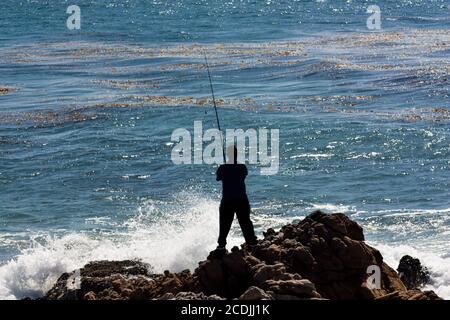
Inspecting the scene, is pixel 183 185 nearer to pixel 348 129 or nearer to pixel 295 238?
pixel 348 129

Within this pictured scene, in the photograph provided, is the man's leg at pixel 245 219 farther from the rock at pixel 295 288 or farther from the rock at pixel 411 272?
the rock at pixel 411 272

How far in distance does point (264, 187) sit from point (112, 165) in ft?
17.1

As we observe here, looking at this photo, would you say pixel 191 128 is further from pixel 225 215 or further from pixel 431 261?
pixel 225 215

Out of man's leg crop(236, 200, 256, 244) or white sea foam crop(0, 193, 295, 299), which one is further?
white sea foam crop(0, 193, 295, 299)

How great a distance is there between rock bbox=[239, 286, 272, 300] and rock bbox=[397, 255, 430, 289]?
6.41 meters

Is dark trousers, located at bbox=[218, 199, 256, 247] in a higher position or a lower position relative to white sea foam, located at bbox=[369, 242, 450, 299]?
higher

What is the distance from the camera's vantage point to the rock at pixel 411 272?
56.3 feet

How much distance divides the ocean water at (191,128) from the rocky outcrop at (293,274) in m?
4.36

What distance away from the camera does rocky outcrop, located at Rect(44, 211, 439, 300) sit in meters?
12.0

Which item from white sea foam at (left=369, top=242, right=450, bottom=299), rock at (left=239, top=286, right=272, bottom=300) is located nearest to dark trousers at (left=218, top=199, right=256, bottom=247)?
rock at (left=239, top=286, right=272, bottom=300)

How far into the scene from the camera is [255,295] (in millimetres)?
11109

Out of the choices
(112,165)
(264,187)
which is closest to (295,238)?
(264,187)

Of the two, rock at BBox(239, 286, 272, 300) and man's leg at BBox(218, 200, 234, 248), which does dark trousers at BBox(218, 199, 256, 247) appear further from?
rock at BBox(239, 286, 272, 300)

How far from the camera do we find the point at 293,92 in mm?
38875
